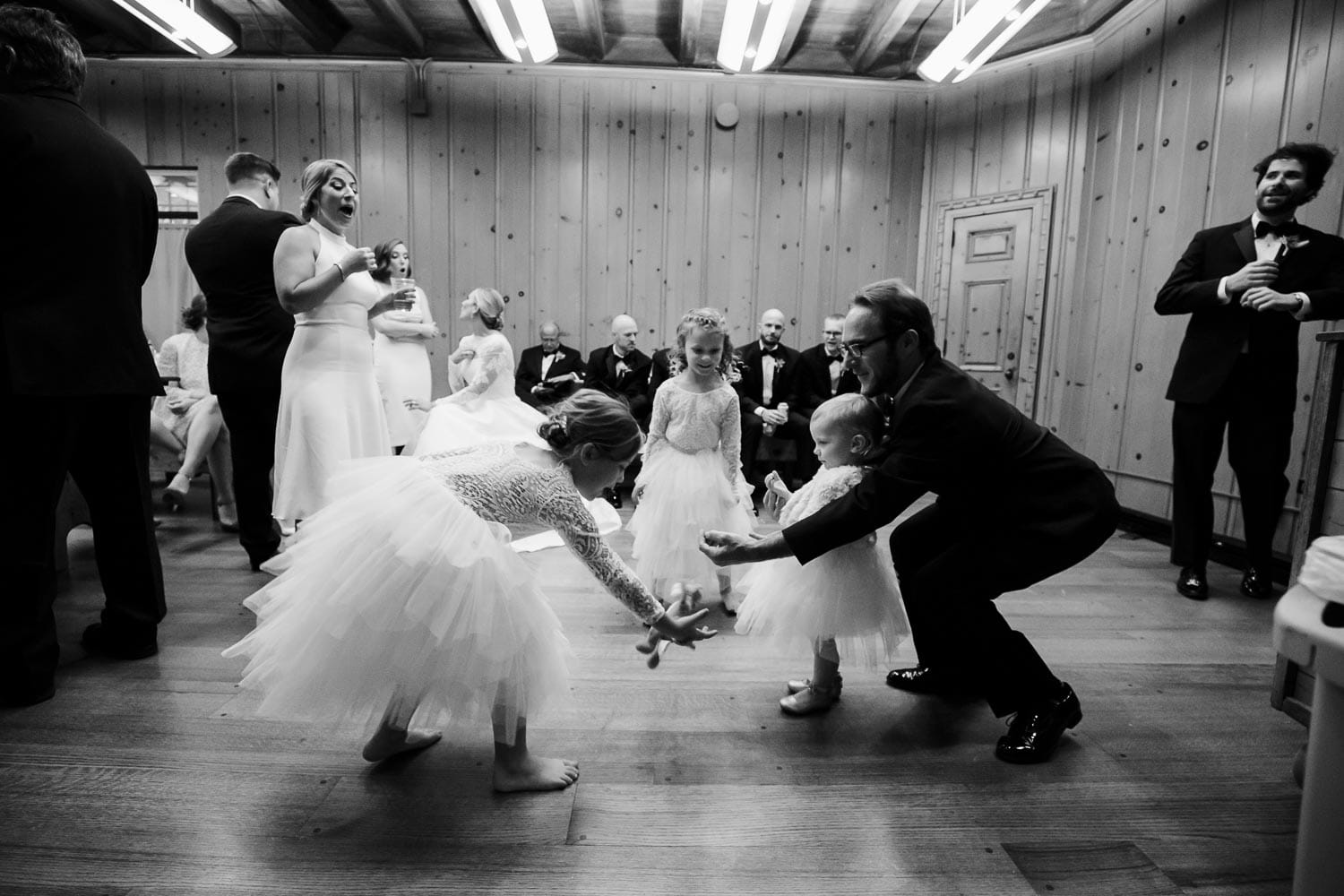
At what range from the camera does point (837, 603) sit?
1.73 meters

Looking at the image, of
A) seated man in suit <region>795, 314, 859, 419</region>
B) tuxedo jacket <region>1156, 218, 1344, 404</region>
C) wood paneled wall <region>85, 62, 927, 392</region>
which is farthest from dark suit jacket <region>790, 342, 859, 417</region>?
tuxedo jacket <region>1156, 218, 1344, 404</region>

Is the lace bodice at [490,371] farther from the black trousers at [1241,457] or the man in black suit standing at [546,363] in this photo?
the black trousers at [1241,457]

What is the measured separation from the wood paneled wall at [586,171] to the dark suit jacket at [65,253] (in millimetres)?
4024

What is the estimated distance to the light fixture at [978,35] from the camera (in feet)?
12.7

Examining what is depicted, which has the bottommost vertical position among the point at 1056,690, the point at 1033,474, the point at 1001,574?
the point at 1056,690

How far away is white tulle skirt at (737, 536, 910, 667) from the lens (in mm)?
1737

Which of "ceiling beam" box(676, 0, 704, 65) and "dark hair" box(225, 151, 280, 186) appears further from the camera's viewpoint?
"ceiling beam" box(676, 0, 704, 65)

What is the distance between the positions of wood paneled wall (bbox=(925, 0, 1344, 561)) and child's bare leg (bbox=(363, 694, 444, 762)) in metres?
3.75

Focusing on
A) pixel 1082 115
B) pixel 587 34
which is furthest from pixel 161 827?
pixel 1082 115

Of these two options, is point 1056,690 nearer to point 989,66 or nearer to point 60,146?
point 60,146

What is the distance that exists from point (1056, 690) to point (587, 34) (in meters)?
5.38

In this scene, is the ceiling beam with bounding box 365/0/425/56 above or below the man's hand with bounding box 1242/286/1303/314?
above

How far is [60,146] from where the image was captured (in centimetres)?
174

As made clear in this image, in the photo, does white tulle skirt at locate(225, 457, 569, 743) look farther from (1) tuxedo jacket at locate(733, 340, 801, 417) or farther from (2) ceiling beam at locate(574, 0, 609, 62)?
(2) ceiling beam at locate(574, 0, 609, 62)
